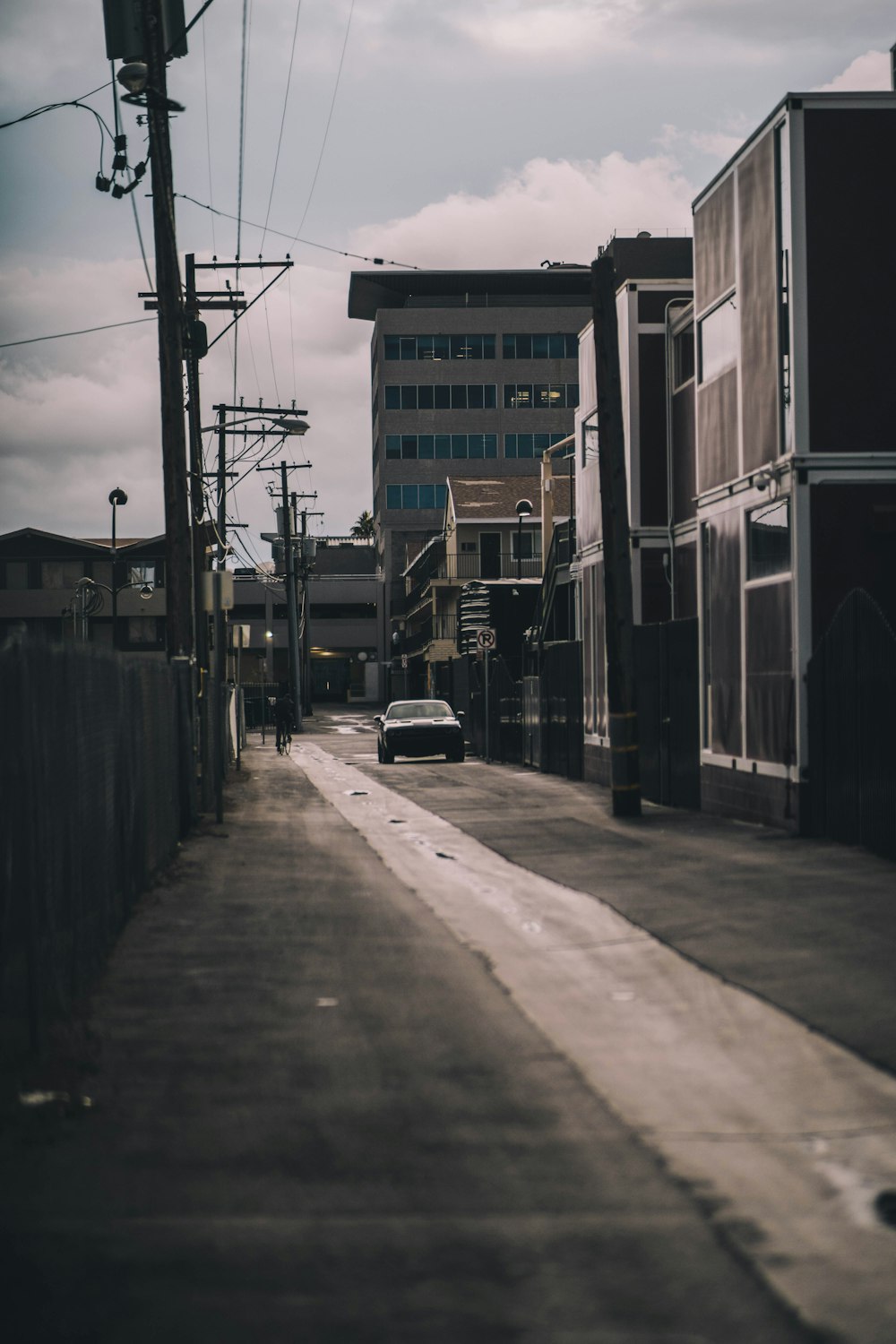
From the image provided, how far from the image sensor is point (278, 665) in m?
116

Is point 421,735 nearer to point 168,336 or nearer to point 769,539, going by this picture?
point 168,336

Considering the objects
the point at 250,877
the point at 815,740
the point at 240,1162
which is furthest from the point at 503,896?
the point at 240,1162

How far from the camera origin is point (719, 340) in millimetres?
19172

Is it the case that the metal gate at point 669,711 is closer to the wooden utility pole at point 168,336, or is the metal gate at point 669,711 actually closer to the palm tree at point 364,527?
the wooden utility pole at point 168,336

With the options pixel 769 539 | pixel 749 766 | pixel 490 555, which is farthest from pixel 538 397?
pixel 749 766

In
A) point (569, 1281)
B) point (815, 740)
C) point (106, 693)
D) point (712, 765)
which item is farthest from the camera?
point (712, 765)

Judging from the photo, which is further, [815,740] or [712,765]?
[712,765]

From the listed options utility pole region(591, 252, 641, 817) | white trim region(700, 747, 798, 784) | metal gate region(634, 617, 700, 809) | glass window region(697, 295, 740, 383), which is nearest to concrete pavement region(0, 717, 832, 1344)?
white trim region(700, 747, 798, 784)

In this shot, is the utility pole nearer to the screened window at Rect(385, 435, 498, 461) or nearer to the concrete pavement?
the concrete pavement

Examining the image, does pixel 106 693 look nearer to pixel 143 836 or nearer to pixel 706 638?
pixel 143 836

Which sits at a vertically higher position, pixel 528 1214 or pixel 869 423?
pixel 869 423

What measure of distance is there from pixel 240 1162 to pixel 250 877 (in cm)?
820

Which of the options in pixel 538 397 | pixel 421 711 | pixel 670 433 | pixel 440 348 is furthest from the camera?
pixel 440 348

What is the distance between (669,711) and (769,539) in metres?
4.06
